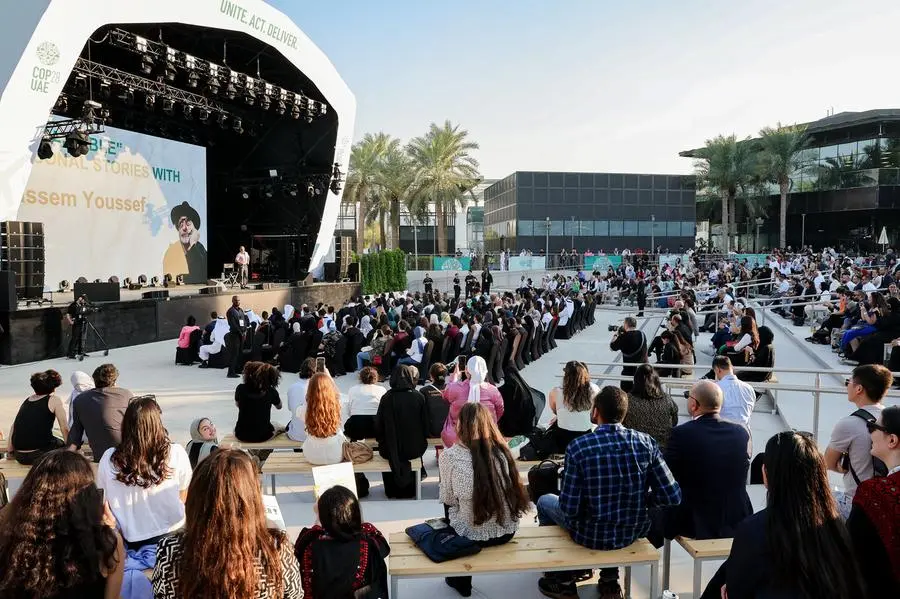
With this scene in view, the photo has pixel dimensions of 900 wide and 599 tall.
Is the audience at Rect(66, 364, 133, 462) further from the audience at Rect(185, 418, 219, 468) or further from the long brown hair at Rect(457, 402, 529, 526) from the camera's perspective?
the long brown hair at Rect(457, 402, 529, 526)

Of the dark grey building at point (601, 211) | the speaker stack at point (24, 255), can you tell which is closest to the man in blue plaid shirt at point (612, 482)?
the speaker stack at point (24, 255)

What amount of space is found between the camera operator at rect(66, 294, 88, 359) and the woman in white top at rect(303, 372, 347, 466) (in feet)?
35.9

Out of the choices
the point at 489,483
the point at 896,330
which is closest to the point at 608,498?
the point at 489,483

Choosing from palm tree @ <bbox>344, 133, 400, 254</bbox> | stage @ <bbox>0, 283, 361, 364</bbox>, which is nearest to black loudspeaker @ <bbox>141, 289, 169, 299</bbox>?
stage @ <bbox>0, 283, 361, 364</bbox>

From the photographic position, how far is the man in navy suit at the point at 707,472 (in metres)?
3.78

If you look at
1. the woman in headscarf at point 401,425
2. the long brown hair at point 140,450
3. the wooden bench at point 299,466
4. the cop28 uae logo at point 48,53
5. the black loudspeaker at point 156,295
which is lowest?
the wooden bench at point 299,466

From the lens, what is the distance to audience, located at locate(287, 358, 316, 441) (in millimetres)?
6152

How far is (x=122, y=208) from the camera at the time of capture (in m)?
20.3

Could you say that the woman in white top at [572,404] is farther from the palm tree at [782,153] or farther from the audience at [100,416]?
the palm tree at [782,153]

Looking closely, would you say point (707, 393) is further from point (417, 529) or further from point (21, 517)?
point (21, 517)

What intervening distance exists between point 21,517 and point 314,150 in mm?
22441

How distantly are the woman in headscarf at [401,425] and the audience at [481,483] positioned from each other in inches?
74.5

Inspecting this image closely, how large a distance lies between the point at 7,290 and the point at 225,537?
13.8 m

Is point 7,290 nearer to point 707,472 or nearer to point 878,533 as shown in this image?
point 707,472
